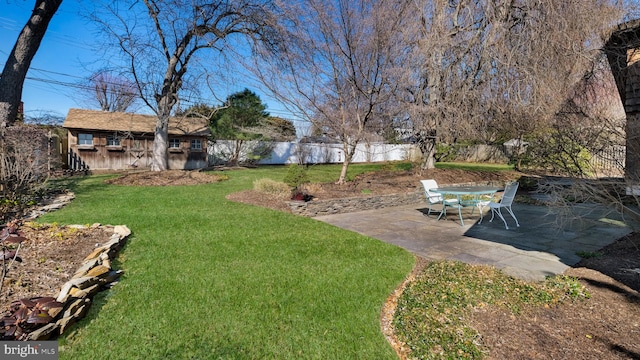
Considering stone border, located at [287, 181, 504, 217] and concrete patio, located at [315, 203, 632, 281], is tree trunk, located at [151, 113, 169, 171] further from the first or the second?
concrete patio, located at [315, 203, 632, 281]

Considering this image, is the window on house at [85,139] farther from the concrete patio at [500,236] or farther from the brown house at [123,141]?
the concrete patio at [500,236]

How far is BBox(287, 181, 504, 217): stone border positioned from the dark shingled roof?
41.9 ft

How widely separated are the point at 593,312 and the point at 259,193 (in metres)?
7.71

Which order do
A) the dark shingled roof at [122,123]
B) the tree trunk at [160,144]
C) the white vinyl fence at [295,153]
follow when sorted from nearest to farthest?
1. the tree trunk at [160,144]
2. the dark shingled roof at [122,123]
3. the white vinyl fence at [295,153]

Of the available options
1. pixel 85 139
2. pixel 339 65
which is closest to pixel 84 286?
pixel 339 65

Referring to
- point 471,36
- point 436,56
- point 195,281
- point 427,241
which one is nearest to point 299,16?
point 436,56

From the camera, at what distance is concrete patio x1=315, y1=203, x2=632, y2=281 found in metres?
4.56

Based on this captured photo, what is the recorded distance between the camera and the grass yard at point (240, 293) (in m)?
2.59

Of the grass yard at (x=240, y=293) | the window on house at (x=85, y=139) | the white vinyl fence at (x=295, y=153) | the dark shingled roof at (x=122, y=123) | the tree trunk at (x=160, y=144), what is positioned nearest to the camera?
the grass yard at (x=240, y=293)

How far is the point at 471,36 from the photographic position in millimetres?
9297

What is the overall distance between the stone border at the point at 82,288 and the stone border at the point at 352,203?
388 centimetres

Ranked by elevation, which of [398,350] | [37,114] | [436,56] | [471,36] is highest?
[471,36]

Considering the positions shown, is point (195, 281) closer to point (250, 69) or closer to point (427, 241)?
point (427, 241)

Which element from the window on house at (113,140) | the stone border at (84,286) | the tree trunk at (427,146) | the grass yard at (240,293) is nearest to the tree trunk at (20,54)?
the grass yard at (240,293)
